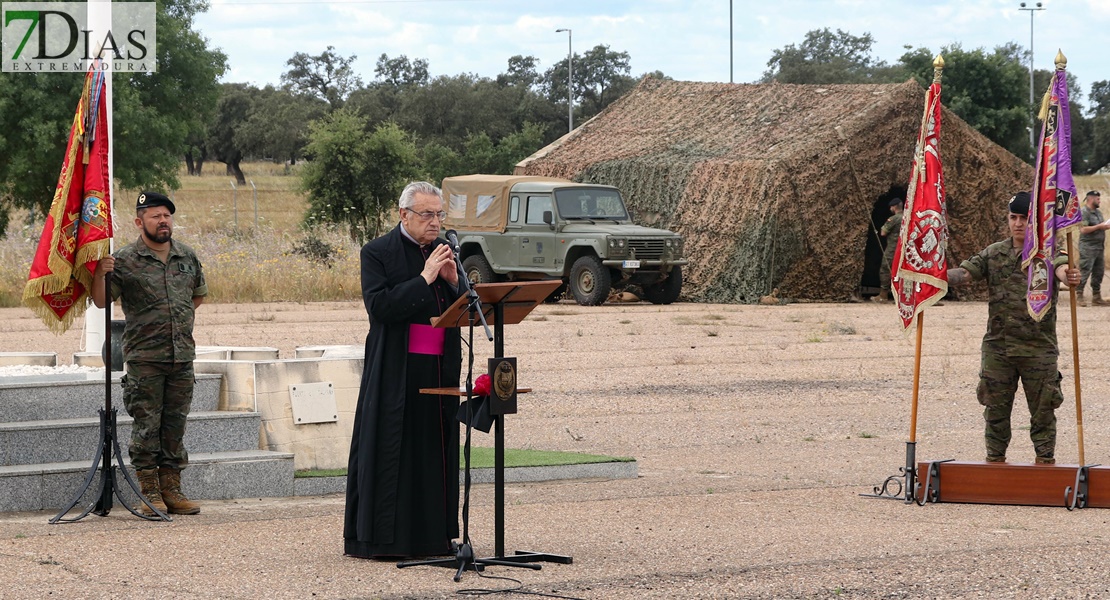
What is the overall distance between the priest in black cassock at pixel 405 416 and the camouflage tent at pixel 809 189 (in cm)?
1962

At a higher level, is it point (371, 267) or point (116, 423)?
point (371, 267)

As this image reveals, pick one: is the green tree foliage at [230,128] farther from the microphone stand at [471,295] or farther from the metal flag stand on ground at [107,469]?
the microphone stand at [471,295]

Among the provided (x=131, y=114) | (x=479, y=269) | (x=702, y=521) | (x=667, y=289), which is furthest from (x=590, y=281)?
(x=702, y=521)

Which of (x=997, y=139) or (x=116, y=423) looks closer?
(x=116, y=423)

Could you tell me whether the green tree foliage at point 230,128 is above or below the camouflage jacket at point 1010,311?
above

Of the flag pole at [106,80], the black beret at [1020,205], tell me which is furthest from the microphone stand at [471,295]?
the black beret at [1020,205]

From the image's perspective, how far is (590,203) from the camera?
26.0 metres

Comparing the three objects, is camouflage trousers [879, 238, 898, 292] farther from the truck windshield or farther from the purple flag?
the purple flag

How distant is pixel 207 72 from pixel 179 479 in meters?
26.3

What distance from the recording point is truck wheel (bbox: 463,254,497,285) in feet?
86.0

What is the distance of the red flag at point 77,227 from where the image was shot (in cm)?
813

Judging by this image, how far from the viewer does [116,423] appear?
8.49 metres

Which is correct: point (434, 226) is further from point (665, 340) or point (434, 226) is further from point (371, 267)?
point (665, 340)

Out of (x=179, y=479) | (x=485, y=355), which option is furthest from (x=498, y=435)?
(x=485, y=355)
